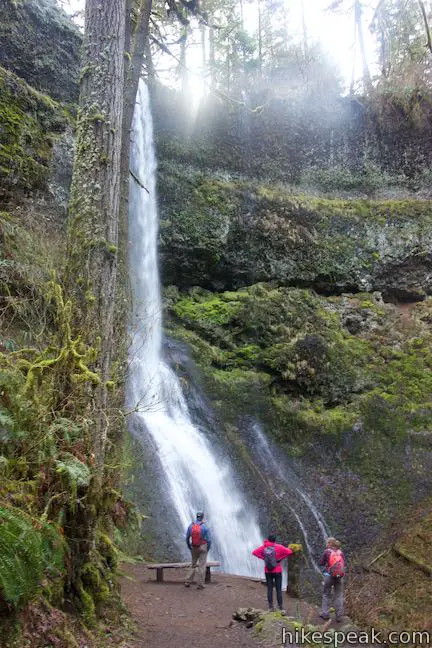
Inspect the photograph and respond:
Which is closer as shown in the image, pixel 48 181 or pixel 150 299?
pixel 48 181

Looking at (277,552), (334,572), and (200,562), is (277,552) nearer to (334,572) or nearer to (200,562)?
(334,572)

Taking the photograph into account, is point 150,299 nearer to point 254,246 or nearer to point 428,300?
point 254,246

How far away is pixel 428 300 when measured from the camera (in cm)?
1827

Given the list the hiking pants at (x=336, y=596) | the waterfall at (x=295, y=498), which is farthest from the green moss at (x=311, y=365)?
the hiking pants at (x=336, y=596)

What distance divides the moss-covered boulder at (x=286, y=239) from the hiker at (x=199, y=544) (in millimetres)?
10928

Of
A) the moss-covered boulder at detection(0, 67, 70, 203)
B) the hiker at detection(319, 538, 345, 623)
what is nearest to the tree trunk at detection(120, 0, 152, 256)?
the moss-covered boulder at detection(0, 67, 70, 203)

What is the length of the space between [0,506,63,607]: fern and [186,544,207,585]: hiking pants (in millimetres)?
4394

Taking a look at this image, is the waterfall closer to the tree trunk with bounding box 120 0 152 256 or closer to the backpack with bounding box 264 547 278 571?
the backpack with bounding box 264 547 278 571

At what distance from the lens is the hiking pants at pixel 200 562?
25.0 ft

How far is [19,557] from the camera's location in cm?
333

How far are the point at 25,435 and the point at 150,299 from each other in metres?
12.1

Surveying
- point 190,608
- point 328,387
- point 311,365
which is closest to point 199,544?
point 190,608

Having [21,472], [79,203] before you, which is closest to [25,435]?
[21,472]

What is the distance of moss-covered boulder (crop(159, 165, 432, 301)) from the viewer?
1770 cm
